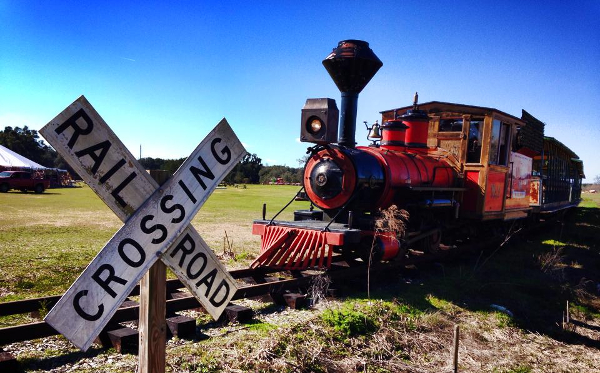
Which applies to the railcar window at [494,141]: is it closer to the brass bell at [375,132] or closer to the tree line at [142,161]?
the brass bell at [375,132]

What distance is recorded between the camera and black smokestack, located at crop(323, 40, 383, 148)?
6320mm

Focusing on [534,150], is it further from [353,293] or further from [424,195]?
[353,293]

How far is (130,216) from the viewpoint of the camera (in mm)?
1471

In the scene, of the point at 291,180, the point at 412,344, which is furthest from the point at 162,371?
the point at 291,180

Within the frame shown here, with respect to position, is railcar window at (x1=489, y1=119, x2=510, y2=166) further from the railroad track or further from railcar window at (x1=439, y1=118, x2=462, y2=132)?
the railroad track

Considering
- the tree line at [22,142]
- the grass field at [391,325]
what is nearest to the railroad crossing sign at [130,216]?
the grass field at [391,325]

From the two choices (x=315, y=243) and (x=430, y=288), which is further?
(x=430, y=288)

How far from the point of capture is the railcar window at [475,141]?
8.36 m

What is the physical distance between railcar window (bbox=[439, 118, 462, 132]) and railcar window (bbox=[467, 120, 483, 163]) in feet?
0.88

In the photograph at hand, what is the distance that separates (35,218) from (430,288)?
11209 millimetres

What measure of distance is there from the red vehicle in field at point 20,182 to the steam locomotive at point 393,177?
81.9 ft

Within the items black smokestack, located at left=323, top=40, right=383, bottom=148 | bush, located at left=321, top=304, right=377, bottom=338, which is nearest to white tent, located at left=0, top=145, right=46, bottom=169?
black smokestack, located at left=323, top=40, right=383, bottom=148

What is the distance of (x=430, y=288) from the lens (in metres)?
6.19

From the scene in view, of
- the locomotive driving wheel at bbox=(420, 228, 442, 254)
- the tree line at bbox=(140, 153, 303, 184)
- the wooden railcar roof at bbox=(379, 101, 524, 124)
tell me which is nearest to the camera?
the locomotive driving wheel at bbox=(420, 228, 442, 254)
